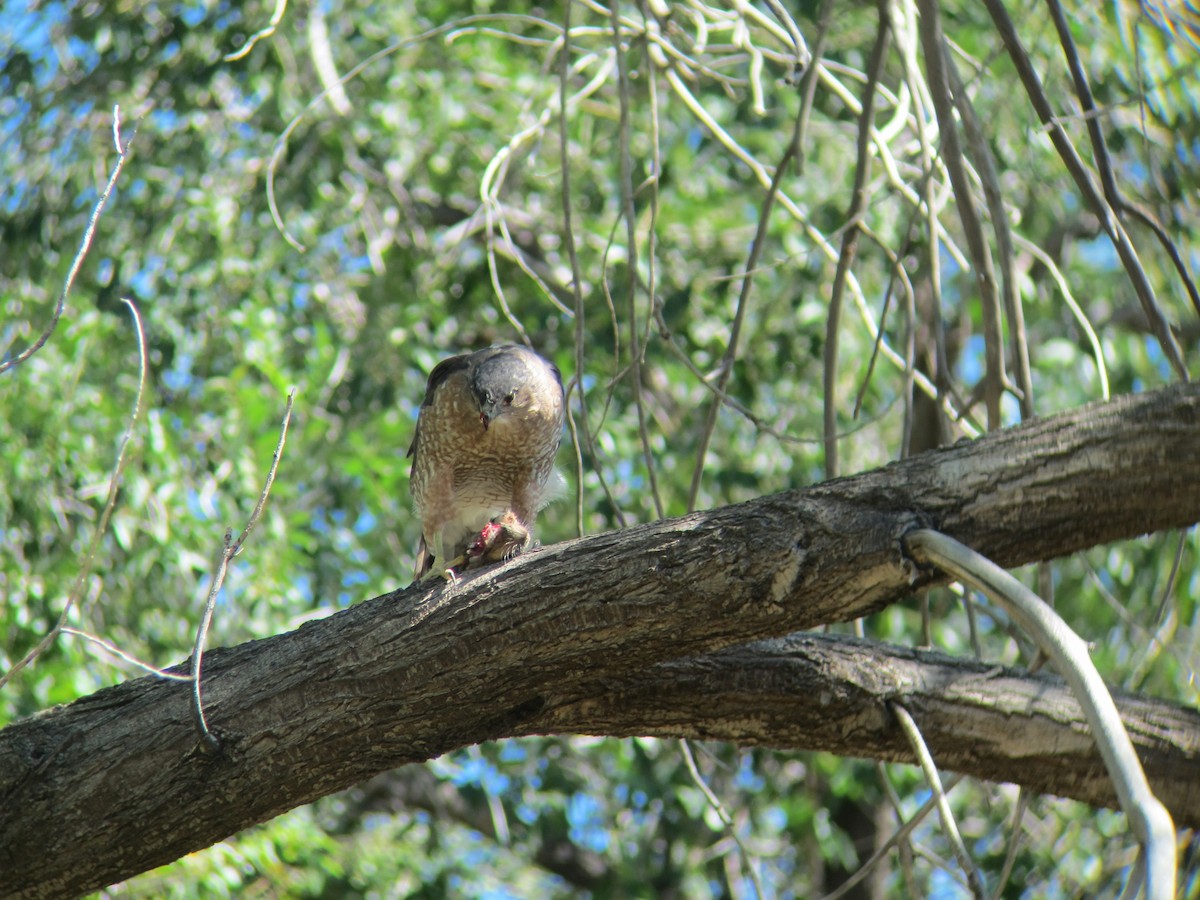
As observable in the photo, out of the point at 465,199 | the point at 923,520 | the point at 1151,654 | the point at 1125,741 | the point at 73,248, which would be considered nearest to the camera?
the point at 1125,741

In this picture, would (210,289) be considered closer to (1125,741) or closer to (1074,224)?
(1074,224)

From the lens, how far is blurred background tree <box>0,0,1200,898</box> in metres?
4.40

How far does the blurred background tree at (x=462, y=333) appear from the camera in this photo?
440 centimetres

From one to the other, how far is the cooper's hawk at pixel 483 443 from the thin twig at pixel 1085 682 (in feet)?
5.48

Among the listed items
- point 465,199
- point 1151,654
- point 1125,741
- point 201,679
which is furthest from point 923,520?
point 465,199

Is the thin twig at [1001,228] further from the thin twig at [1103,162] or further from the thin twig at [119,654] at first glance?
the thin twig at [119,654]

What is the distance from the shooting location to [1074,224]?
19.0 ft

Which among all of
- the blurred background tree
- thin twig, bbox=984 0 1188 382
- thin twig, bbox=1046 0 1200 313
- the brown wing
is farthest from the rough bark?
the blurred background tree

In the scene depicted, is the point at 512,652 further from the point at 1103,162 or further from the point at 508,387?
the point at 1103,162

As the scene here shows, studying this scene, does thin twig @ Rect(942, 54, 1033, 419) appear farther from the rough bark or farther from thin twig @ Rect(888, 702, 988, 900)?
thin twig @ Rect(888, 702, 988, 900)

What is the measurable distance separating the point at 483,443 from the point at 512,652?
136 cm

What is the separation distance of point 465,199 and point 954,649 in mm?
3250

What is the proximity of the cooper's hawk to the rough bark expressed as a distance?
1075 mm

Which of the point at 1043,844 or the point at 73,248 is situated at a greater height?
the point at 73,248
